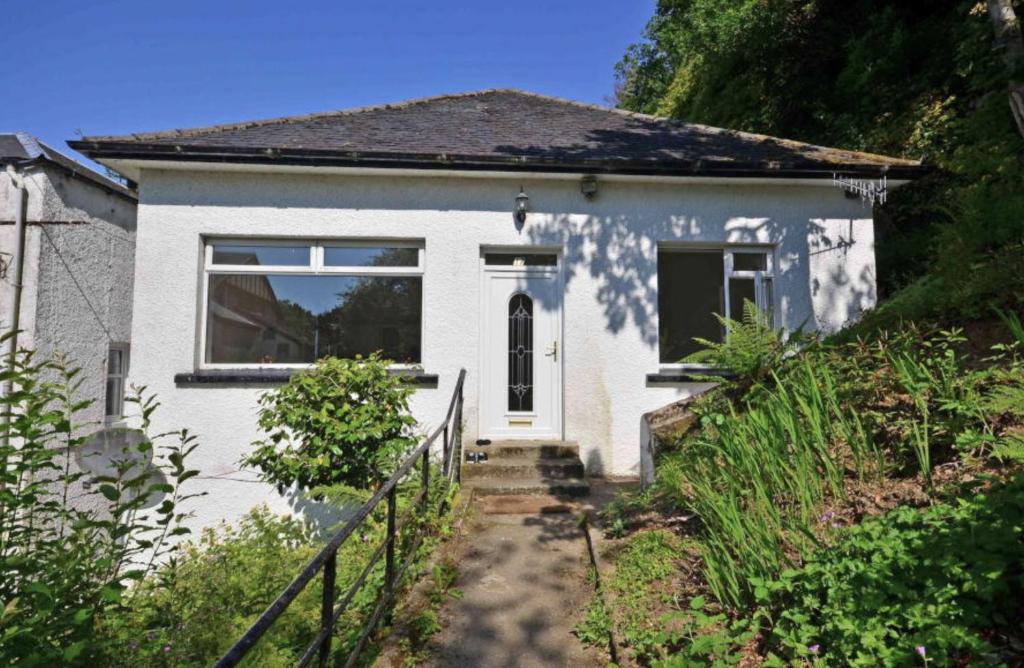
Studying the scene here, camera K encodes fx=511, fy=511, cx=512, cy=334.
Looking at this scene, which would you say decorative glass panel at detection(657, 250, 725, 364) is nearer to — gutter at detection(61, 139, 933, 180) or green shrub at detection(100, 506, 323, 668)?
gutter at detection(61, 139, 933, 180)

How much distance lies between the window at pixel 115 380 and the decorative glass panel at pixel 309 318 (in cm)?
235

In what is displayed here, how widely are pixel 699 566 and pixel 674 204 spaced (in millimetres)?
4552

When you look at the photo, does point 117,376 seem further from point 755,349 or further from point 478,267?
point 755,349

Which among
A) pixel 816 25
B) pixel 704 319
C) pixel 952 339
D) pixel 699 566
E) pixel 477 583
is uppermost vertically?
pixel 816 25

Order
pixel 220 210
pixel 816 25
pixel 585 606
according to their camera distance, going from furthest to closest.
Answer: pixel 816 25 < pixel 220 210 < pixel 585 606

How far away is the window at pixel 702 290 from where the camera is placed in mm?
6219

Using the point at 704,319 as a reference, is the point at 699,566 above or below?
below

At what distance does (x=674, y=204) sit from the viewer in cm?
619

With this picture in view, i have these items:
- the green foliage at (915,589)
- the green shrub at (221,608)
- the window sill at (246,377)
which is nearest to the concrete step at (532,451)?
Result: the window sill at (246,377)

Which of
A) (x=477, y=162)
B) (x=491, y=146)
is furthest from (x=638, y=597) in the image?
(x=491, y=146)

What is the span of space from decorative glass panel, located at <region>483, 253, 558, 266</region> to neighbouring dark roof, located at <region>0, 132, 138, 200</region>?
5.23 meters

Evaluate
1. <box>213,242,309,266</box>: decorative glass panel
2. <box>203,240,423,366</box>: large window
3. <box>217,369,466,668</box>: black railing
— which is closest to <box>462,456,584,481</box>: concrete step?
<box>217,369,466,668</box>: black railing

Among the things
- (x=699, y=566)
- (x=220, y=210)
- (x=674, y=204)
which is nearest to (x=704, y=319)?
(x=674, y=204)

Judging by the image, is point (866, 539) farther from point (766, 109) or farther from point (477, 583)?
point (766, 109)
